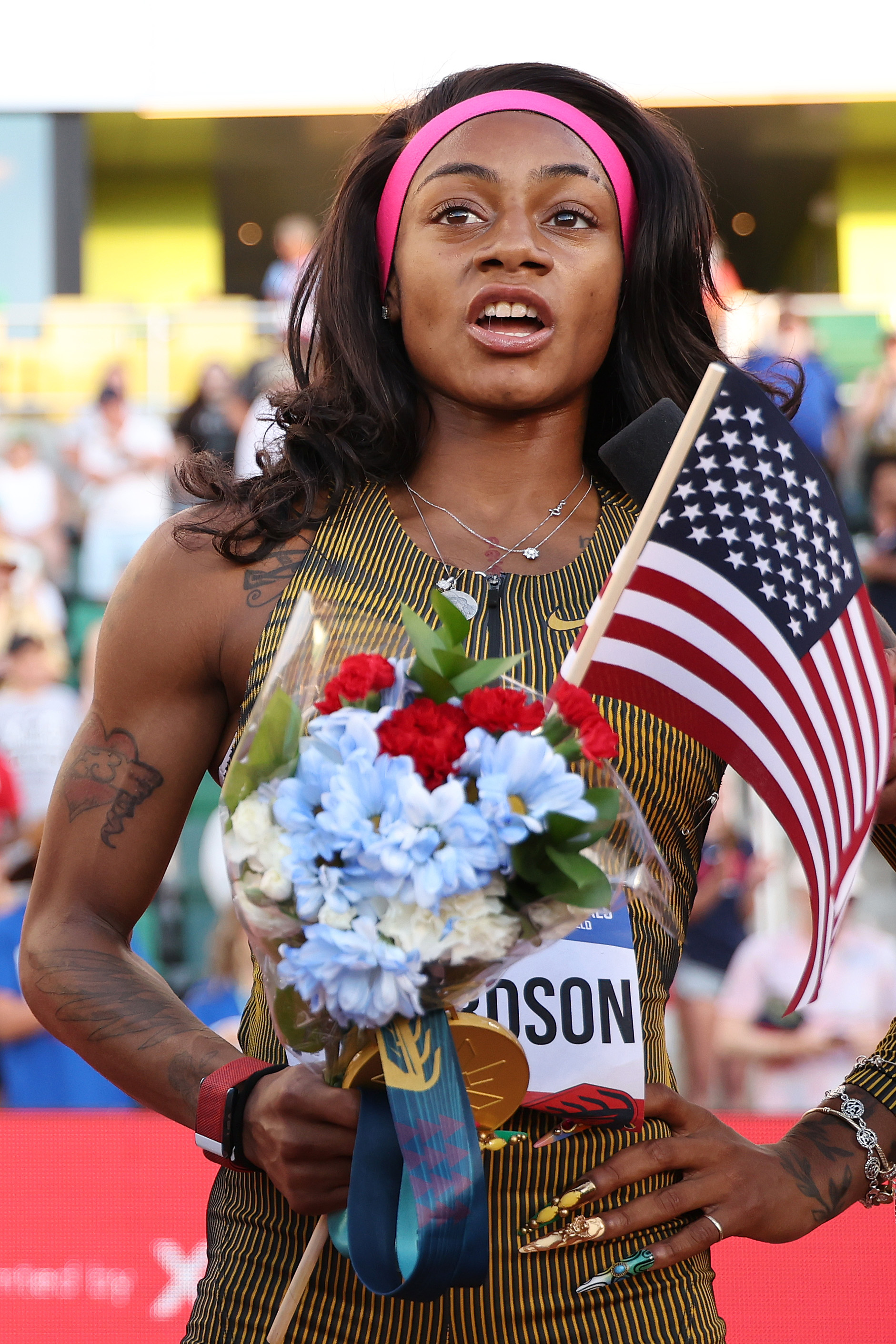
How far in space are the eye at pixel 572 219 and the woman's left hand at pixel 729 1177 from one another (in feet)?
3.63

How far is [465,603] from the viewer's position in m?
1.98

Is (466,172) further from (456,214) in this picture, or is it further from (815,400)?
(815,400)

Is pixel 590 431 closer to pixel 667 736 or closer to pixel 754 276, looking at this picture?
pixel 667 736

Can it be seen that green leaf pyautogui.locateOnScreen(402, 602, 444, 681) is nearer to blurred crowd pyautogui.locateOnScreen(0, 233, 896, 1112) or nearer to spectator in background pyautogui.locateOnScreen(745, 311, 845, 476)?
blurred crowd pyautogui.locateOnScreen(0, 233, 896, 1112)

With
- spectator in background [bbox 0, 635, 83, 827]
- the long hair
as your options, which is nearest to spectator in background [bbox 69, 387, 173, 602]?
spectator in background [bbox 0, 635, 83, 827]

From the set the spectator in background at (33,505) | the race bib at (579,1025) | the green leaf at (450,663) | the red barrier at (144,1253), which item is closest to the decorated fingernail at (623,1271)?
the race bib at (579,1025)

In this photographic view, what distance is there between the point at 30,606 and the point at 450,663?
6.70 metres

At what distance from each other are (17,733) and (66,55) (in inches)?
400

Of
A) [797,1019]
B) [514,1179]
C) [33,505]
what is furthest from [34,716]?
[514,1179]

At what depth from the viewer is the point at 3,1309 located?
3207 mm

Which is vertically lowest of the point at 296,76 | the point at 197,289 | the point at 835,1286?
the point at 197,289

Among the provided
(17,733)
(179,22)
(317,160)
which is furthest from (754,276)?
(17,733)

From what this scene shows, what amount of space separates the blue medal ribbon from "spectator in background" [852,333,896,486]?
707 cm

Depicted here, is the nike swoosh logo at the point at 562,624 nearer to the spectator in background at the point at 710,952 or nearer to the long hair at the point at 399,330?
the long hair at the point at 399,330
